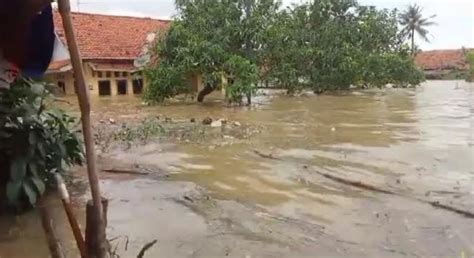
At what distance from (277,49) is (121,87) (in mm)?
9551

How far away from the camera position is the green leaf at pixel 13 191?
16.0ft

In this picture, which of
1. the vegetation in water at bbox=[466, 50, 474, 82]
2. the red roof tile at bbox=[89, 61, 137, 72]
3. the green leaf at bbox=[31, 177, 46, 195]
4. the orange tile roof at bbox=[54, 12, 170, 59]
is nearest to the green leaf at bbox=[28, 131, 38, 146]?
the green leaf at bbox=[31, 177, 46, 195]

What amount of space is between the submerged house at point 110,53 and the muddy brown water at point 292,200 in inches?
616

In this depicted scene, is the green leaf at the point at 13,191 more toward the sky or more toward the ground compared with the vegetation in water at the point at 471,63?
more toward the ground

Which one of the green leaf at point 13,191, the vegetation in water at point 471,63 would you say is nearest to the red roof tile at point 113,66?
the green leaf at point 13,191

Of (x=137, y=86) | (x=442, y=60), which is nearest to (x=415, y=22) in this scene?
(x=442, y=60)

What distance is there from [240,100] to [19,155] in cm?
1397

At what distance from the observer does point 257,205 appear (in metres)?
5.72

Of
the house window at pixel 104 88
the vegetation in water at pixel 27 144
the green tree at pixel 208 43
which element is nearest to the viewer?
the vegetation in water at pixel 27 144

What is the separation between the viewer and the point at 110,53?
25391 mm

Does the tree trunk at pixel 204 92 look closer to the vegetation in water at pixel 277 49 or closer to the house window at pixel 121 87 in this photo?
the vegetation in water at pixel 277 49

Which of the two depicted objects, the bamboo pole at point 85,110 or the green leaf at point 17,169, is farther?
the green leaf at point 17,169

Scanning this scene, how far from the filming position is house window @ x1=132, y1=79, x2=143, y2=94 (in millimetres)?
27391

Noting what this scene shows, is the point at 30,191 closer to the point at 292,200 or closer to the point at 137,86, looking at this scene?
the point at 292,200
